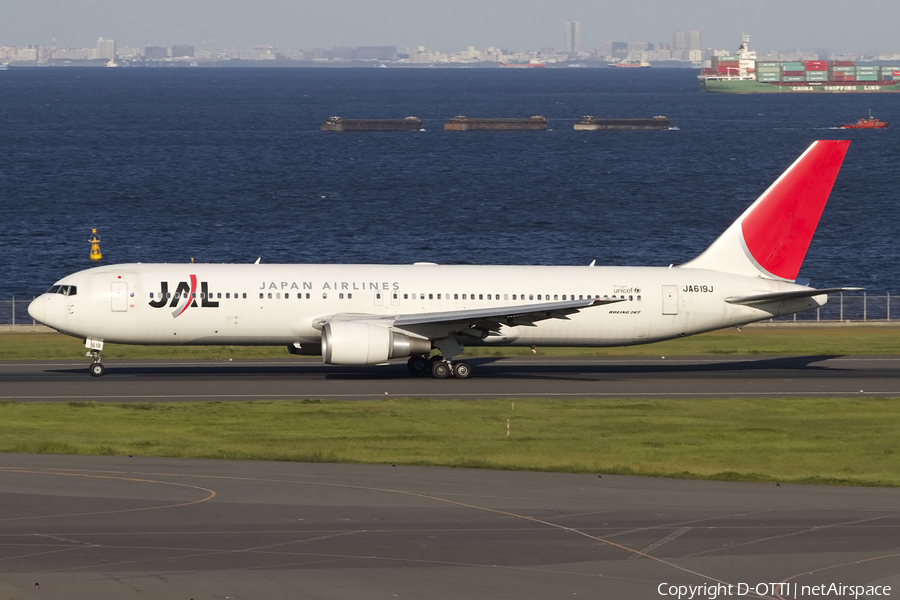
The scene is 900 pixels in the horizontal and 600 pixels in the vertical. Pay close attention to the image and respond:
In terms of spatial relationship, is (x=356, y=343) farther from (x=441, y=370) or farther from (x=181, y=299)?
(x=181, y=299)

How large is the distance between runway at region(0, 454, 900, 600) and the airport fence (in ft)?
125

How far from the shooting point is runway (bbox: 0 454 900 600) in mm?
20297

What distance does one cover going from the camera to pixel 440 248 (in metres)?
109

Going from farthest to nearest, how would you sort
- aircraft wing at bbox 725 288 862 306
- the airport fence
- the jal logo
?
the airport fence
aircraft wing at bbox 725 288 862 306
the jal logo

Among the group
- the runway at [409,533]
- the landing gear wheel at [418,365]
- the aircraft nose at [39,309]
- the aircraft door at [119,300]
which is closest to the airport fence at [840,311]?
the aircraft nose at [39,309]

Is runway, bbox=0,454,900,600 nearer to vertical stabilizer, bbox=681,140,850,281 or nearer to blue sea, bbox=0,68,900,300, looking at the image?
vertical stabilizer, bbox=681,140,850,281

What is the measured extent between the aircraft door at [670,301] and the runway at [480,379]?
106 inches

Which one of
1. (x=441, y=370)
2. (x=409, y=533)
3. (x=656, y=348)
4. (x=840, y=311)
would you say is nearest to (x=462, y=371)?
(x=441, y=370)

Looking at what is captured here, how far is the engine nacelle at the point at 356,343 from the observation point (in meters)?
43.2

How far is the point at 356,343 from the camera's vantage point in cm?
4328

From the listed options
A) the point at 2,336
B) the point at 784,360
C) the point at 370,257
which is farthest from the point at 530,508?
the point at 370,257

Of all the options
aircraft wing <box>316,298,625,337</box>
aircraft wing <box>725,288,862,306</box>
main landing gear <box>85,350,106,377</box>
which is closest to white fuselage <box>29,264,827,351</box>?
aircraft wing <box>725,288,862,306</box>

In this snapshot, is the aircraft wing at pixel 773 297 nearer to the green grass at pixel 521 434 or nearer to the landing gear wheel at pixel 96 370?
the green grass at pixel 521 434

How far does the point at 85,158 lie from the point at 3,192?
4588 cm
